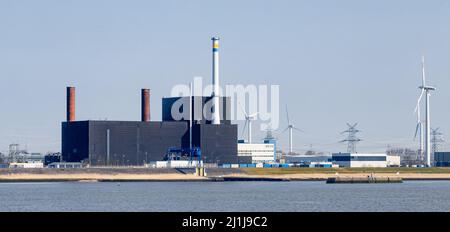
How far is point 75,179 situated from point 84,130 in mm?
25297

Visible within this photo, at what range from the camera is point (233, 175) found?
189250 mm

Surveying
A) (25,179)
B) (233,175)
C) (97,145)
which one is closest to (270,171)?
(233,175)

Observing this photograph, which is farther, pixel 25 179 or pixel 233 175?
pixel 233 175
